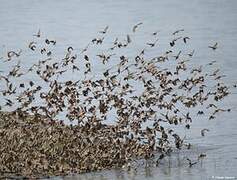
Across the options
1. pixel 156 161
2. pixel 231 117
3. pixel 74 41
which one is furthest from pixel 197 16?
pixel 156 161

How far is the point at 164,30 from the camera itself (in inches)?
1821

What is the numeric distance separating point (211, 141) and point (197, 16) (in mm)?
35484

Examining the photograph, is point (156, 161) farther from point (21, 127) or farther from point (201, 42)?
point (201, 42)

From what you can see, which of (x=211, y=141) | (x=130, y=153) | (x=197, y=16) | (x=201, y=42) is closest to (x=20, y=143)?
(x=130, y=153)

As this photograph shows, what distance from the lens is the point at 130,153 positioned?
15977mm

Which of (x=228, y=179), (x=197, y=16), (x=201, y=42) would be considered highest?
(x=197, y=16)

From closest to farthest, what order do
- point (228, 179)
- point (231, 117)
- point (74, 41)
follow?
point (228, 179) → point (231, 117) → point (74, 41)

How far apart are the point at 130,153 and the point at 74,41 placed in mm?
27098

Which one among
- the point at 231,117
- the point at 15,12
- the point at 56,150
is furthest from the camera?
the point at 15,12

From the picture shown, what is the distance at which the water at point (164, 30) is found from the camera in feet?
52.1

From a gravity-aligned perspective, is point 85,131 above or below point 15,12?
below

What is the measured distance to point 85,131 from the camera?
15.7 meters

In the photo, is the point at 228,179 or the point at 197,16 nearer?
the point at 228,179

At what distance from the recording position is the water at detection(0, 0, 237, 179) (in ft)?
52.1
